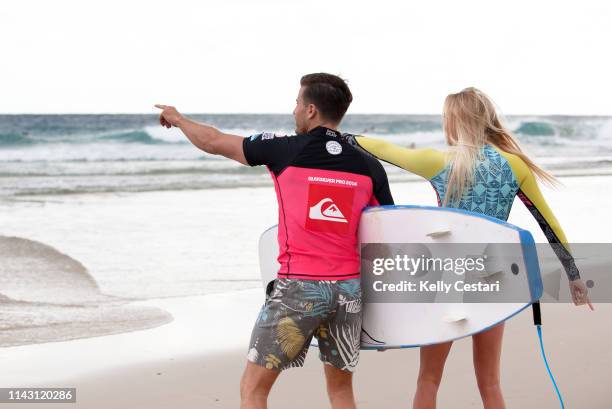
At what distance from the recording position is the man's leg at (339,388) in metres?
2.83

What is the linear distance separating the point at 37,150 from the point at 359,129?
14479 millimetres

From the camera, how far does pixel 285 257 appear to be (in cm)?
278

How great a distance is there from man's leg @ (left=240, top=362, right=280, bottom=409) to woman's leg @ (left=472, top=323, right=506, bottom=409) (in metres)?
0.82

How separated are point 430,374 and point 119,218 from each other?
907 centimetres

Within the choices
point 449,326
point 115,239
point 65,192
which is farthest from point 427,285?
point 65,192

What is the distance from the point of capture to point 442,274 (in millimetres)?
3166

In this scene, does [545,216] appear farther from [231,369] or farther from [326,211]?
[231,369]

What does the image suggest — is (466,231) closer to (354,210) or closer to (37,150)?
(354,210)

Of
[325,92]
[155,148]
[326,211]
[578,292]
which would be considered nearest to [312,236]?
[326,211]

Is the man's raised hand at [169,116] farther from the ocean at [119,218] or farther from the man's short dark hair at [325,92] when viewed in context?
the ocean at [119,218]

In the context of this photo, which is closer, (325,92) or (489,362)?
(325,92)

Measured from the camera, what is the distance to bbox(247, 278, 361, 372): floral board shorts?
8.93 feet

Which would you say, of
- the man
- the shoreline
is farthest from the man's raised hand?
the shoreline

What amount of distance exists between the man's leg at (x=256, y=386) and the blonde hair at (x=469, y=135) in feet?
2.98
